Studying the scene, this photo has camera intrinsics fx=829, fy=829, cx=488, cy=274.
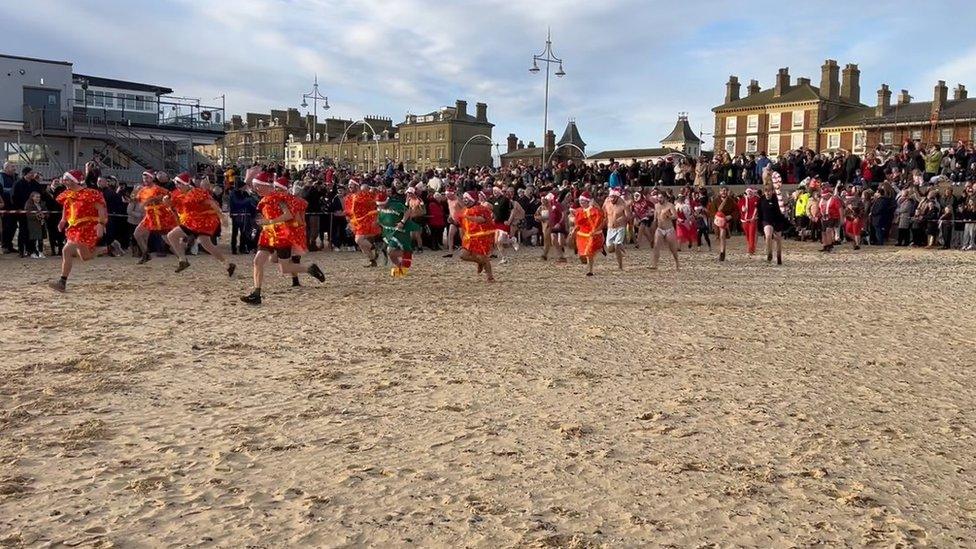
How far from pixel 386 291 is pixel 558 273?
4.22 metres

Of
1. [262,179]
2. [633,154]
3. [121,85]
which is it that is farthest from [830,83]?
[262,179]

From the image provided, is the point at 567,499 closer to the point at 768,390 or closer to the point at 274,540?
the point at 274,540

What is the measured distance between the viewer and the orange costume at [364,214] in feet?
50.7

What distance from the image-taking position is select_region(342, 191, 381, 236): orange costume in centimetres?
1545

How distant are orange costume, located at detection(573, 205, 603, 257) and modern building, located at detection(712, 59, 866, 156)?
63.6 m

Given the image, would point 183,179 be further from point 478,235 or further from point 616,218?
point 616,218

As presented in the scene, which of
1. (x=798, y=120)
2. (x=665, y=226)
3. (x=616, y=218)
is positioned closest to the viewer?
(x=616, y=218)

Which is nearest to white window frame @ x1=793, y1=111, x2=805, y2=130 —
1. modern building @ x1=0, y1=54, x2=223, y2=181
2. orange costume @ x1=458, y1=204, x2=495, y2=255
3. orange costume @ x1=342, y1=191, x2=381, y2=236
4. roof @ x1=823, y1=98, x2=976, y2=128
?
Result: roof @ x1=823, y1=98, x2=976, y2=128

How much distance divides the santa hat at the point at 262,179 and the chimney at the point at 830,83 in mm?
71351

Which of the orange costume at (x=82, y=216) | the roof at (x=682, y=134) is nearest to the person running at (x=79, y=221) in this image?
the orange costume at (x=82, y=216)

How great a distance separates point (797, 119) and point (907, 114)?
10.3 metres

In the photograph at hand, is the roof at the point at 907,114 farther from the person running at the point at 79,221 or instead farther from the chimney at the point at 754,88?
the person running at the point at 79,221

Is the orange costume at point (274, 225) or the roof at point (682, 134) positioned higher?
the roof at point (682, 134)

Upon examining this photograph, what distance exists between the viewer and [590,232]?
15406 mm
